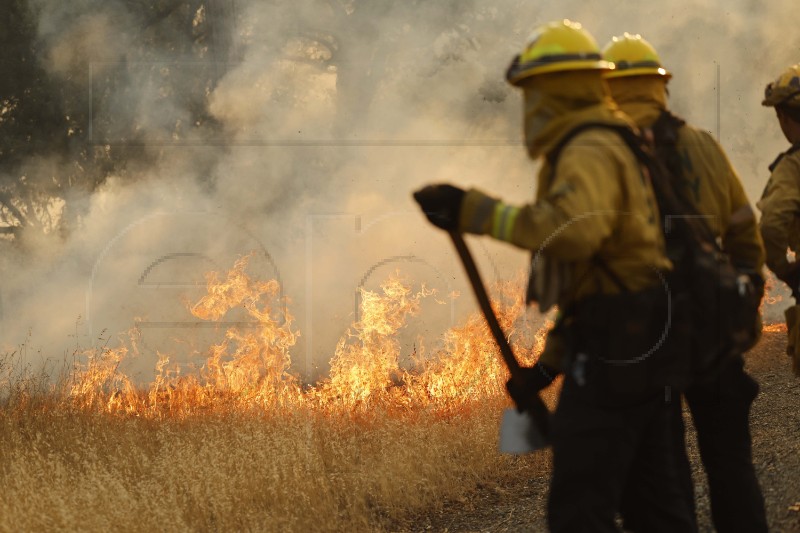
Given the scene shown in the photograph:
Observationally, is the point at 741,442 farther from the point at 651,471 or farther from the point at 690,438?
the point at 690,438

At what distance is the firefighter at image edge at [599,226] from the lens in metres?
2.48

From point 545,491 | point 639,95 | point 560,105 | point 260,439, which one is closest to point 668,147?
point 639,95

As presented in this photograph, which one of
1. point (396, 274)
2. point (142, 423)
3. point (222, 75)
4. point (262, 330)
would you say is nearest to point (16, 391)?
point (142, 423)

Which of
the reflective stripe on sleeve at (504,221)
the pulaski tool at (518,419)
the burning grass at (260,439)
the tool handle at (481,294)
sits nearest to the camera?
the reflective stripe on sleeve at (504,221)

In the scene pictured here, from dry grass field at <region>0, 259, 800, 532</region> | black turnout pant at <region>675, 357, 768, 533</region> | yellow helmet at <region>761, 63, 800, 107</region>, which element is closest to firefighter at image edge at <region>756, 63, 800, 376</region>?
yellow helmet at <region>761, 63, 800, 107</region>

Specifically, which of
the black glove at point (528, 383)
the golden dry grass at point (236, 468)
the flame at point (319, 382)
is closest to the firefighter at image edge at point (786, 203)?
the black glove at point (528, 383)

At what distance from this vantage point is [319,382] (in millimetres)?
8117

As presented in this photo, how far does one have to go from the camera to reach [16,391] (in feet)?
21.9

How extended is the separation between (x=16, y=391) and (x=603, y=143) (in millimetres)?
5262

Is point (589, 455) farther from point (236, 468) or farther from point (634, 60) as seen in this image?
point (236, 468)

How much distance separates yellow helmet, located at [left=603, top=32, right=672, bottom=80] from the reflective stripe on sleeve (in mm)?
968

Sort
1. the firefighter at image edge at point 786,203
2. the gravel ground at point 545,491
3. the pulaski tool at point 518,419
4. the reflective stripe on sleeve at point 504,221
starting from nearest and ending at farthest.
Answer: the reflective stripe on sleeve at point 504,221, the pulaski tool at point 518,419, the firefighter at image edge at point 786,203, the gravel ground at point 545,491

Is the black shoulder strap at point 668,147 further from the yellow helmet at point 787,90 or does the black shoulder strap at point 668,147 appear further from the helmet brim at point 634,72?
the yellow helmet at point 787,90

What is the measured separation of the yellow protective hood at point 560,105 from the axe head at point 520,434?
0.86m
